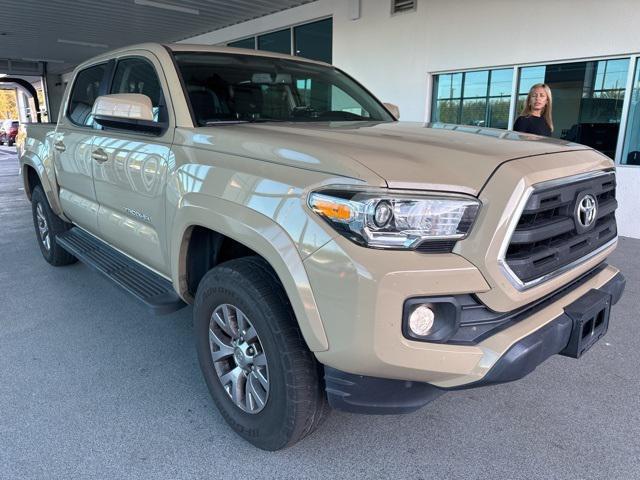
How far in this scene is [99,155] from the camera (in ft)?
11.2

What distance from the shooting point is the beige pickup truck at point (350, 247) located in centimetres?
171

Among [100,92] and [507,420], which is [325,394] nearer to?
[507,420]

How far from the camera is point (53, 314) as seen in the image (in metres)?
3.93

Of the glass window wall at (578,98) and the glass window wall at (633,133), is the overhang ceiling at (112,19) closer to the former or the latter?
the glass window wall at (578,98)

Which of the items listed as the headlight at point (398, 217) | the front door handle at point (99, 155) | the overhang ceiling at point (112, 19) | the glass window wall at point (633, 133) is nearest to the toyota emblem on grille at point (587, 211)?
the headlight at point (398, 217)

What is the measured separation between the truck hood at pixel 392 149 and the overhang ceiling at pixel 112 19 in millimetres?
8804

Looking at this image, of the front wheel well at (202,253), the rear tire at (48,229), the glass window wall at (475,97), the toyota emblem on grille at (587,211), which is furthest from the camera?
the glass window wall at (475,97)

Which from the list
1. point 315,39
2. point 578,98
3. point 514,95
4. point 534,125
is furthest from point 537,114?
point 315,39

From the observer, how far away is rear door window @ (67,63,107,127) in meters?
3.93

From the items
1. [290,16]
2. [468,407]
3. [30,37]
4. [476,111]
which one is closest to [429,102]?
[476,111]

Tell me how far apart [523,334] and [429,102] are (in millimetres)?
6933

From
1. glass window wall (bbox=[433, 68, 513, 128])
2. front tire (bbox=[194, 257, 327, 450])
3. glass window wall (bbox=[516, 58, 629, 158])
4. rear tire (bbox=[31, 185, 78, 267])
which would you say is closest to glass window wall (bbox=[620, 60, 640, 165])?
glass window wall (bbox=[516, 58, 629, 158])

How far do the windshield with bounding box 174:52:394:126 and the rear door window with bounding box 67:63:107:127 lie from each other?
1.31m

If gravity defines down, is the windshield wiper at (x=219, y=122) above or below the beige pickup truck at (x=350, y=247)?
above
